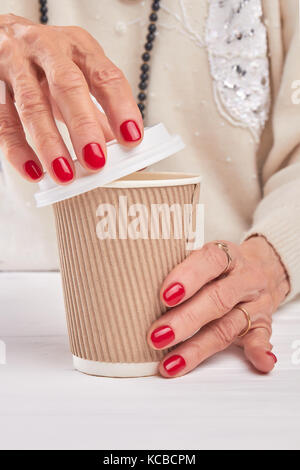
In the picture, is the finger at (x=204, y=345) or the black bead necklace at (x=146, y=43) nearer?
the finger at (x=204, y=345)

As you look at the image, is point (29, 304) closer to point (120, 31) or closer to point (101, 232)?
point (101, 232)

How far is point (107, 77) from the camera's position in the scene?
0.60 meters

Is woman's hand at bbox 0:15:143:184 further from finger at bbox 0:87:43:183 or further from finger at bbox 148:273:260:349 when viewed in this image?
finger at bbox 148:273:260:349

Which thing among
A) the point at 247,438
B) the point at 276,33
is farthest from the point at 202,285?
the point at 276,33

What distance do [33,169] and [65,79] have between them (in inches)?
3.7

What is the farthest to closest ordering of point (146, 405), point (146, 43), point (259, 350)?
point (146, 43) → point (259, 350) → point (146, 405)

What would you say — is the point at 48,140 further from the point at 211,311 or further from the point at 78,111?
the point at 211,311

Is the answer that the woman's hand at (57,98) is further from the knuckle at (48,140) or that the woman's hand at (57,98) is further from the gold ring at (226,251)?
the gold ring at (226,251)

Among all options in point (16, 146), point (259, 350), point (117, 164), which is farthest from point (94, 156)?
point (259, 350)

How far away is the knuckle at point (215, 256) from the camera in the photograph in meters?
0.64

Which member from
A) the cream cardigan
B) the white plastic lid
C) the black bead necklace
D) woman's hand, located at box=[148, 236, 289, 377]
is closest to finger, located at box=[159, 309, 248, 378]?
woman's hand, located at box=[148, 236, 289, 377]

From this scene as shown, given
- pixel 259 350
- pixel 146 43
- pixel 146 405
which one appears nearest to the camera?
pixel 146 405

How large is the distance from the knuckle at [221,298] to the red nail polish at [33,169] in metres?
0.21

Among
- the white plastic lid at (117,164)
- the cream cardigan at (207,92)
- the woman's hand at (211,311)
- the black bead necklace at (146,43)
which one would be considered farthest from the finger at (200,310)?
the black bead necklace at (146,43)
